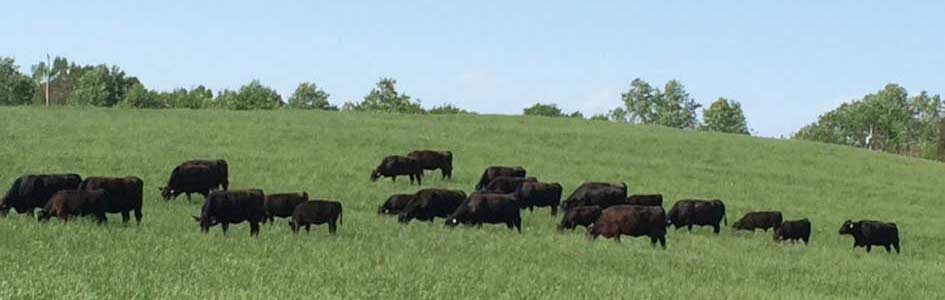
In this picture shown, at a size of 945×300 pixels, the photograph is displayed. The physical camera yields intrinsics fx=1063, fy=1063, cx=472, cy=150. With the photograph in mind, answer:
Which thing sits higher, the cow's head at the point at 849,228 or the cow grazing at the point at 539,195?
the cow grazing at the point at 539,195

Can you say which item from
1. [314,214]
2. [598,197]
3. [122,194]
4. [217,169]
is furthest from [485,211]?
[217,169]

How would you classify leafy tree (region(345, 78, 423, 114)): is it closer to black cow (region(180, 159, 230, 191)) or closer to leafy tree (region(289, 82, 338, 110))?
leafy tree (region(289, 82, 338, 110))

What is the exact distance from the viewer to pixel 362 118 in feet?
207

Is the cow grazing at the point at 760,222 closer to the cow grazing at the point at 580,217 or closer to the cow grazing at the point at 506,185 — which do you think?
the cow grazing at the point at 506,185

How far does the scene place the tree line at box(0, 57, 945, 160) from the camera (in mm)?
125000

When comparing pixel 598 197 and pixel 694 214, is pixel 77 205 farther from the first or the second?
pixel 694 214

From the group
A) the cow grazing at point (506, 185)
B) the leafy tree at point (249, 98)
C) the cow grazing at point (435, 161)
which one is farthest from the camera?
the leafy tree at point (249, 98)

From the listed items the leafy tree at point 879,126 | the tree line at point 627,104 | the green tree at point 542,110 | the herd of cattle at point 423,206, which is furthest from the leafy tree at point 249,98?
the herd of cattle at point 423,206

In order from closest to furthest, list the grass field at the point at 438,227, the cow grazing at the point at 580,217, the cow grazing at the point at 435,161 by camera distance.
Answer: the grass field at the point at 438,227 < the cow grazing at the point at 580,217 < the cow grazing at the point at 435,161

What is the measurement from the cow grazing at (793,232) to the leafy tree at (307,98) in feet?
393

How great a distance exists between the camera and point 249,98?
415 ft

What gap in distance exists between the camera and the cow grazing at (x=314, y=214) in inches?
768

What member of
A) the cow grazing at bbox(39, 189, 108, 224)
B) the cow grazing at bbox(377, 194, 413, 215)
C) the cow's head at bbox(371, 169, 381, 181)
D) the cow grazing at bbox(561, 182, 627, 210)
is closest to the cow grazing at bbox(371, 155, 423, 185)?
the cow's head at bbox(371, 169, 381, 181)

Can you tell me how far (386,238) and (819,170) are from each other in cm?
3766
